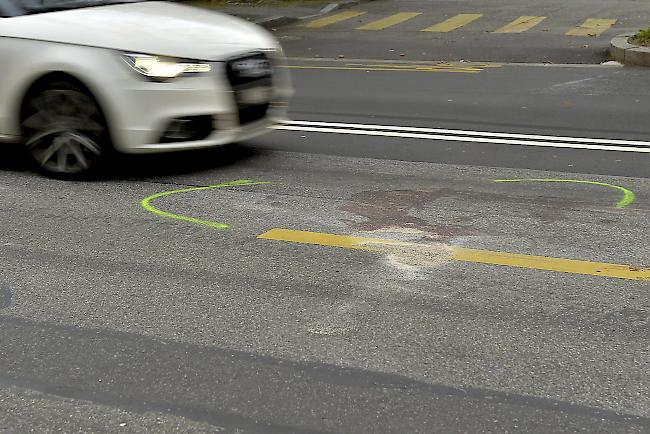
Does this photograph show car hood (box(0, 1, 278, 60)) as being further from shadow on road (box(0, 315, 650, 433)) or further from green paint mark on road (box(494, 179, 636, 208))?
shadow on road (box(0, 315, 650, 433))

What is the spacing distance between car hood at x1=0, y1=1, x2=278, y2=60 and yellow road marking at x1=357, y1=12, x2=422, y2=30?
489 inches

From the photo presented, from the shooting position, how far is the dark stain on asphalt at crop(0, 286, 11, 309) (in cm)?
483

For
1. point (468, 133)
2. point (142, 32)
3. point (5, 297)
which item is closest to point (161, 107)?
point (142, 32)

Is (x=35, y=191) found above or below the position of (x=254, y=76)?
below

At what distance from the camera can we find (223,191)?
701 centimetres

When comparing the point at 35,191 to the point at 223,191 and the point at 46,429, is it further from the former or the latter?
the point at 46,429

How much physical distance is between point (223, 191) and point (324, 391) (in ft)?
10.8

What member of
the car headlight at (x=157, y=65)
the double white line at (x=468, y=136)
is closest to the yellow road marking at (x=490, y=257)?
the car headlight at (x=157, y=65)

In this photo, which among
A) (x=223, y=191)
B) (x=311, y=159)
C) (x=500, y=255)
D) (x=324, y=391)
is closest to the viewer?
(x=324, y=391)

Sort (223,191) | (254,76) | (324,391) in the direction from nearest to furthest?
1. (324,391)
2. (223,191)
3. (254,76)

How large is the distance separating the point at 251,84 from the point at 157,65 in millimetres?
779

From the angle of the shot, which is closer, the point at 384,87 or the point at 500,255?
the point at 500,255

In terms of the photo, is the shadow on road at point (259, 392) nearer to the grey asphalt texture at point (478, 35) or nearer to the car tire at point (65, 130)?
the car tire at point (65, 130)

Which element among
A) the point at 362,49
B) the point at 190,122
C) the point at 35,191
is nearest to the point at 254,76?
the point at 190,122
